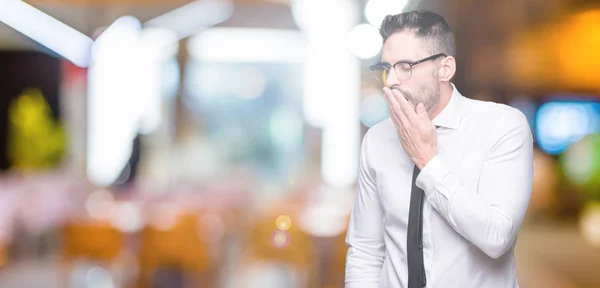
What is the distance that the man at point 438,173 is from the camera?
152cm

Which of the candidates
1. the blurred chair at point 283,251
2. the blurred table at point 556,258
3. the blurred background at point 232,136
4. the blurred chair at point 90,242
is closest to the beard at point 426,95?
the blurred background at point 232,136

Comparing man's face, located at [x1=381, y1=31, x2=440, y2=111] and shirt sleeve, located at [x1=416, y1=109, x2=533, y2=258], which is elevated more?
man's face, located at [x1=381, y1=31, x2=440, y2=111]

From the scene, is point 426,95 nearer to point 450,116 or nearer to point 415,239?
point 450,116

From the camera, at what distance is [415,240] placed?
5.41 feet

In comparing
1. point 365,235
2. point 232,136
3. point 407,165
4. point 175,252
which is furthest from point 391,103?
point 232,136

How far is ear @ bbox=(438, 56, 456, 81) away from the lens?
1.60 meters

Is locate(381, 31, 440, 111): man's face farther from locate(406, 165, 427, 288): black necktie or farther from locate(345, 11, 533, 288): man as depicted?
locate(406, 165, 427, 288): black necktie

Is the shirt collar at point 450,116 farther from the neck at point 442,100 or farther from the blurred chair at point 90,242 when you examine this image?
the blurred chair at point 90,242

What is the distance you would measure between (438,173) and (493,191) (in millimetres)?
112

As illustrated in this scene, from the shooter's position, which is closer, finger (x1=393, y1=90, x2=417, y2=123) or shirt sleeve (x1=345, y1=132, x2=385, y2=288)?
finger (x1=393, y1=90, x2=417, y2=123)

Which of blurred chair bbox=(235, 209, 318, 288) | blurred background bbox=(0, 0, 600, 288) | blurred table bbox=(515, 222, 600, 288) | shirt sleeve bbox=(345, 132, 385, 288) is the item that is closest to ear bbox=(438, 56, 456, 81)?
shirt sleeve bbox=(345, 132, 385, 288)

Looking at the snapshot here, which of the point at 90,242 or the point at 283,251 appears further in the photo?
the point at 90,242

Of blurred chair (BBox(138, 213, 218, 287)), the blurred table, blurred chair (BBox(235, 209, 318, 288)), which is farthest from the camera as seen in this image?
the blurred table

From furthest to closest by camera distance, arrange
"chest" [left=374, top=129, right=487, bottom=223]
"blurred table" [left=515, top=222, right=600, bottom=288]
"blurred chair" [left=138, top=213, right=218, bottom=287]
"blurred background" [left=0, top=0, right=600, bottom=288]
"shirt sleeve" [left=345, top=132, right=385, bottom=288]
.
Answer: "blurred table" [left=515, top=222, right=600, bottom=288]
"blurred background" [left=0, top=0, right=600, bottom=288]
"blurred chair" [left=138, top=213, right=218, bottom=287]
"shirt sleeve" [left=345, top=132, right=385, bottom=288]
"chest" [left=374, top=129, right=487, bottom=223]
